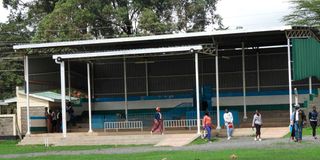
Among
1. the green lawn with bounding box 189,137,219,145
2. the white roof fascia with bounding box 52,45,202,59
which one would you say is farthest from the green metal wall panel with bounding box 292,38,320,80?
the green lawn with bounding box 189,137,219,145

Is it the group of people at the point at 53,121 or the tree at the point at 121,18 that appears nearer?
the group of people at the point at 53,121

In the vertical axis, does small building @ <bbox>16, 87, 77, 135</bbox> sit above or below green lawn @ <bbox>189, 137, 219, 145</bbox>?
above

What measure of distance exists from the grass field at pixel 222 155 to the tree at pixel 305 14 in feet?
90.7

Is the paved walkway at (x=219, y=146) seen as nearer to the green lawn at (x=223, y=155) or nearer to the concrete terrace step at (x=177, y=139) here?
the concrete terrace step at (x=177, y=139)

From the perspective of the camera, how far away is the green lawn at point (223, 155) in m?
21.0

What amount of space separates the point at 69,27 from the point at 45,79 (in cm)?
1262

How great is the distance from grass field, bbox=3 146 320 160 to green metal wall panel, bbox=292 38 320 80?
414 inches

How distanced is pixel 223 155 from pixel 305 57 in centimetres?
1385

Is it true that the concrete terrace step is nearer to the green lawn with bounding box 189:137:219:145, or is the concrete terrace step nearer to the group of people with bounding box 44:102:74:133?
the green lawn with bounding box 189:137:219:145

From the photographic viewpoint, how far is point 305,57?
113 ft

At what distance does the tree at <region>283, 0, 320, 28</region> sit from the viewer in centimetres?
4984

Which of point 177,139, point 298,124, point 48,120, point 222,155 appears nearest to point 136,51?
point 177,139

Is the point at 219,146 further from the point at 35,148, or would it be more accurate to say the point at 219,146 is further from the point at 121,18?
the point at 121,18

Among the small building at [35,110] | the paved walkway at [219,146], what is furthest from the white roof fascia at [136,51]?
the small building at [35,110]
